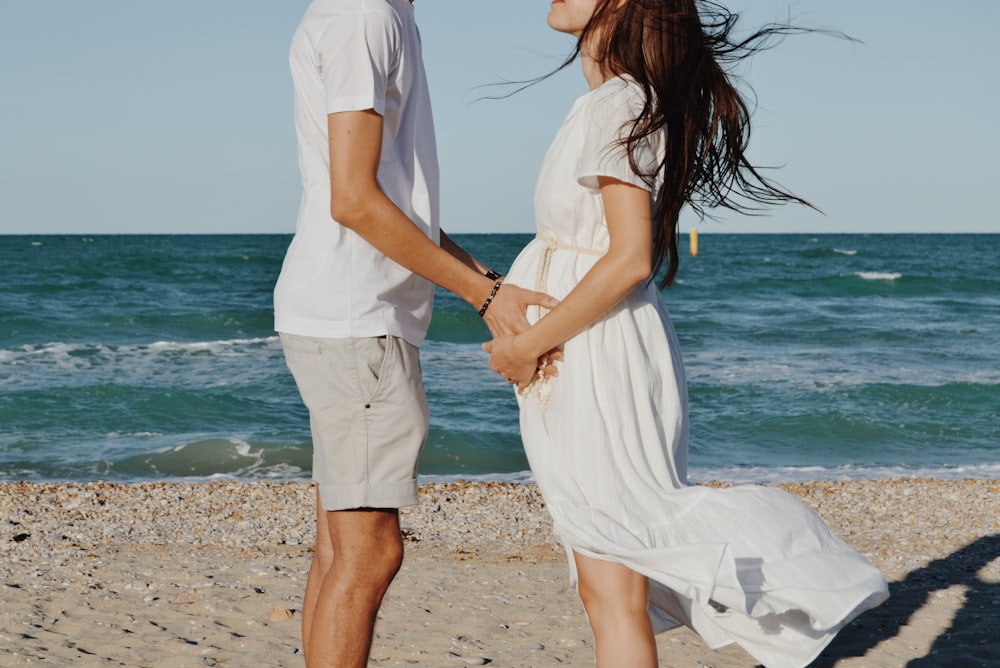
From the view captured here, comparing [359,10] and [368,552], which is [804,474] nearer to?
[368,552]

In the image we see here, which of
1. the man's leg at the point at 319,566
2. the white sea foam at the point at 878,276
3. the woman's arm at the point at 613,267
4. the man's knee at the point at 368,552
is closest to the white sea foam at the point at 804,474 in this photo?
the man's leg at the point at 319,566

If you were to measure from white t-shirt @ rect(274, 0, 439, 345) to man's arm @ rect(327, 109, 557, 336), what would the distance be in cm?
6

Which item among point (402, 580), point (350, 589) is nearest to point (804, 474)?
point (402, 580)

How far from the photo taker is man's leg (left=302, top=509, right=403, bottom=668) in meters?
2.28

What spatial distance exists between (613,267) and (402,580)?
328 centimetres

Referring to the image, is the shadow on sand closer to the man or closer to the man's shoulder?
the man

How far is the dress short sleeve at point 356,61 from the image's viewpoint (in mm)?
2076

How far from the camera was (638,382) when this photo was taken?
2215mm

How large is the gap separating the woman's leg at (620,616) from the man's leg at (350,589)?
474mm

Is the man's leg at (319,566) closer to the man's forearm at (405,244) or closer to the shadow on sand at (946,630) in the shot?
the man's forearm at (405,244)

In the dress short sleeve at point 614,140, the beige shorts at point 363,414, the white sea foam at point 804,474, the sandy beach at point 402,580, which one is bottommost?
the white sea foam at point 804,474

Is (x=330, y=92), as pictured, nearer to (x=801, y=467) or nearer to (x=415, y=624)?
(x=415, y=624)

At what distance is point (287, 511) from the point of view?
692cm

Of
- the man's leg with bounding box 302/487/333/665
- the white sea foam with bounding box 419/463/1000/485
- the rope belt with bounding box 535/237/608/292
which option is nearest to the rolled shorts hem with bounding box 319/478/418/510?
the man's leg with bounding box 302/487/333/665
